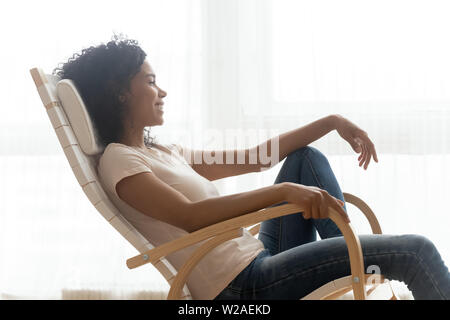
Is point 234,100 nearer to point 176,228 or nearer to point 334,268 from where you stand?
point 176,228

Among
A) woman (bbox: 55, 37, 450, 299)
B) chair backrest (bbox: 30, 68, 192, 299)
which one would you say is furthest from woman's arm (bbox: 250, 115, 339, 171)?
chair backrest (bbox: 30, 68, 192, 299)

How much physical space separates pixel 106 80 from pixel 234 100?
118 centimetres

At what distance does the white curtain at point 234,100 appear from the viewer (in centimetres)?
258

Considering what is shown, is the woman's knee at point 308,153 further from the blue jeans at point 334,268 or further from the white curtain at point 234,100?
the white curtain at point 234,100

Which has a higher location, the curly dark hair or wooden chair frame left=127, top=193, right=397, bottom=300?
the curly dark hair

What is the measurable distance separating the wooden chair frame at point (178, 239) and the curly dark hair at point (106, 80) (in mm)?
93

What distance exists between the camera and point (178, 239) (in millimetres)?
1303

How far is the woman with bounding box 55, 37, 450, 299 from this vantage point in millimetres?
1274

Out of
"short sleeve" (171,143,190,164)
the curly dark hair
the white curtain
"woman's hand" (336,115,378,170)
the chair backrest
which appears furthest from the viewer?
the white curtain

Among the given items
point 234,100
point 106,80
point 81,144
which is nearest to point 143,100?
point 106,80

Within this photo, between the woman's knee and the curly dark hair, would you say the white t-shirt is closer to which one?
the curly dark hair

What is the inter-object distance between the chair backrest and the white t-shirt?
0.03 metres

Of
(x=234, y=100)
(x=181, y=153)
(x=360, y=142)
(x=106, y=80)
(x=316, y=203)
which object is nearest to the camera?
(x=316, y=203)
